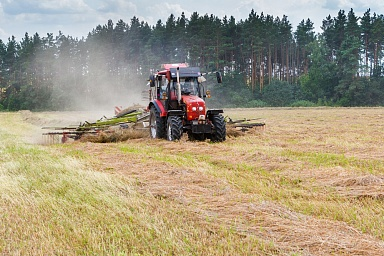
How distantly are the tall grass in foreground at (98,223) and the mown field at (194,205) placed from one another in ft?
0.05

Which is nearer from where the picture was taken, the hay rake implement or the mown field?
the mown field

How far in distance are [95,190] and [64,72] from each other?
2399 inches

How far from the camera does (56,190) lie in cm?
637

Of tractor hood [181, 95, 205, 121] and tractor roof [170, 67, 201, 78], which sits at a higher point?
tractor roof [170, 67, 201, 78]

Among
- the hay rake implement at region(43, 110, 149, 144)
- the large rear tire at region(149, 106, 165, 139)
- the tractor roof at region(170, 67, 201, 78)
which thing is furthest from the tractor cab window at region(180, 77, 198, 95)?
the hay rake implement at region(43, 110, 149, 144)

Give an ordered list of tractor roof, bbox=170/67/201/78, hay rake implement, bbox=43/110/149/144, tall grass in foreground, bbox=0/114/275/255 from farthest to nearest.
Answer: hay rake implement, bbox=43/110/149/144 < tractor roof, bbox=170/67/201/78 < tall grass in foreground, bbox=0/114/275/255

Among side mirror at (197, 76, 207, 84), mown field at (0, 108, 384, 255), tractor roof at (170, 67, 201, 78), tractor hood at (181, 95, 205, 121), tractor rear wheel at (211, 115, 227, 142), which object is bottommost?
mown field at (0, 108, 384, 255)

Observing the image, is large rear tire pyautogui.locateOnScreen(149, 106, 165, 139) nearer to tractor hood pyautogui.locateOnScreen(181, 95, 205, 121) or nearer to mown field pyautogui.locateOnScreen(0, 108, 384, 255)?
tractor hood pyautogui.locateOnScreen(181, 95, 205, 121)

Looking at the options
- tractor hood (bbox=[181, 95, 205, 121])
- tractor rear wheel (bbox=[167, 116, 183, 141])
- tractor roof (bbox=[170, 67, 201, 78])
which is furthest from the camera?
tractor roof (bbox=[170, 67, 201, 78])

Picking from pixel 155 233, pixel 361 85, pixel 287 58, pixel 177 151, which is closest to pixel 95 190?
pixel 155 233

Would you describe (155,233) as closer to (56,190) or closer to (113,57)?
(56,190)

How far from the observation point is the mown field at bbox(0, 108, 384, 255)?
4164mm

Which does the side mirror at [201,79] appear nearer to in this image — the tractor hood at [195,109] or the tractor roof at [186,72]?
the tractor roof at [186,72]

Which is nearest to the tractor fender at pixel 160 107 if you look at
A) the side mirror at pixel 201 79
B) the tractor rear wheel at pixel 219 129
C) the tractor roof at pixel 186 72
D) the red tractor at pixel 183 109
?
the red tractor at pixel 183 109
